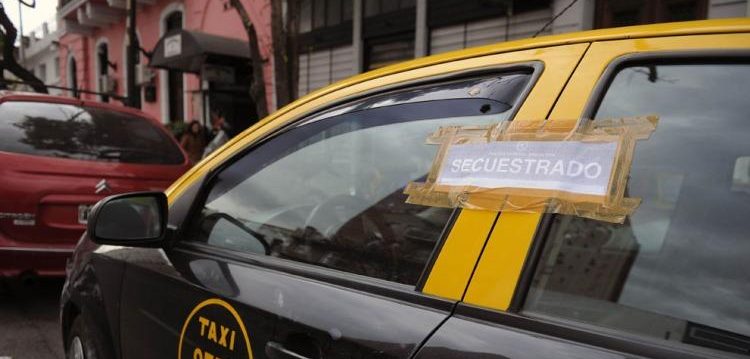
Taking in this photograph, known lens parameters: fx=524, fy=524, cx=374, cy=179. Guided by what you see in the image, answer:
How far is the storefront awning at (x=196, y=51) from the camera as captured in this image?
9.37 metres

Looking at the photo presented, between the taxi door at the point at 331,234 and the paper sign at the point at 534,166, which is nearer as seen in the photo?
the paper sign at the point at 534,166

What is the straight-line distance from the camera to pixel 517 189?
1050 millimetres

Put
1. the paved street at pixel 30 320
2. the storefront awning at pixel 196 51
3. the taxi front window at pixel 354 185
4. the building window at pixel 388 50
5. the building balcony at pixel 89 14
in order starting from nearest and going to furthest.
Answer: the taxi front window at pixel 354 185 < the paved street at pixel 30 320 < the building window at pixel 388 50 < the storefront awning at pixel 196 51 < the building balcony at pixel 89 14

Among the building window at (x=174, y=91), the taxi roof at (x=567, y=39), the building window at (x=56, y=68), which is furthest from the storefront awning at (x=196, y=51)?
the building window at (x=56, y=68)

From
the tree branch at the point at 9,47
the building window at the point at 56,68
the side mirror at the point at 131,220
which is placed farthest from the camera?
the building window at the point at 56,68

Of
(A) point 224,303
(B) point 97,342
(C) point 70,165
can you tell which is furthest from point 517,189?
(C) point 70,165

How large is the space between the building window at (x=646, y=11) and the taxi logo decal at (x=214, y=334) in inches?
207

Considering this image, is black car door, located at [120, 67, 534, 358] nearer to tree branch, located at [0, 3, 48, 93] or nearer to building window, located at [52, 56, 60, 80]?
tree branch, located at [0, 3, 48, 93]

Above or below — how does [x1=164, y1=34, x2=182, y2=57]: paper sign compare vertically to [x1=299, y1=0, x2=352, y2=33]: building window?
below

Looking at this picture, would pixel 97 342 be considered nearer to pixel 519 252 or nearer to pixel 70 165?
pixel 519 252

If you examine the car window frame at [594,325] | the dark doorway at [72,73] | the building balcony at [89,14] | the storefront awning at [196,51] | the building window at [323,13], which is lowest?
the car window frame at [594,325]

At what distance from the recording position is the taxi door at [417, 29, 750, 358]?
0.89 meters

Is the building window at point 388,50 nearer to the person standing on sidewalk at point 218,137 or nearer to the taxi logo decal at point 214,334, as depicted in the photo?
the person standing on sidewalk at point 218,137

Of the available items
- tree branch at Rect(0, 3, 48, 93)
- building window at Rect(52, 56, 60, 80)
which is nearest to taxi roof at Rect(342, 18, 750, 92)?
tree branch at Rect(0, 3, 48, 93)
